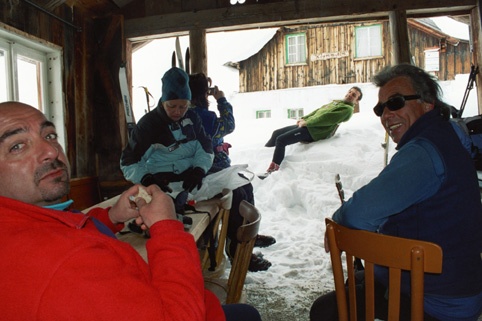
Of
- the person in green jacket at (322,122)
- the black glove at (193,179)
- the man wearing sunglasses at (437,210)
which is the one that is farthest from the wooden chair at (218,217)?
the person in green jacket at (322,122)

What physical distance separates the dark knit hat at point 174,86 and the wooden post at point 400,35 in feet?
9.14

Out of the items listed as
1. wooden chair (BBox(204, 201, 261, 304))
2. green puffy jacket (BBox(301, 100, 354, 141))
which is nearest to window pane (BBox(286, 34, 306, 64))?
green puffy jacket (BBox(301, 100, 354, 141))

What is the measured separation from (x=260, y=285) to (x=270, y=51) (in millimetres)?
13514

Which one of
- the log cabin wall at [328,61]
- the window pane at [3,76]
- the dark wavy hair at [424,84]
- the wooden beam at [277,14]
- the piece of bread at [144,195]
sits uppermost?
the log cabin wall at [328,61]

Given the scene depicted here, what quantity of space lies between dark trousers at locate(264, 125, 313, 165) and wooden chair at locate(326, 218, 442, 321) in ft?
16.7

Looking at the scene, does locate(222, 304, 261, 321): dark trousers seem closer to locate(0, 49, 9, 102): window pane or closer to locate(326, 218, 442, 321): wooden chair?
locate(326, 218, 442, 321): wooden chair

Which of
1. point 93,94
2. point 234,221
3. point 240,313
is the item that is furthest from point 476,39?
point 93,94

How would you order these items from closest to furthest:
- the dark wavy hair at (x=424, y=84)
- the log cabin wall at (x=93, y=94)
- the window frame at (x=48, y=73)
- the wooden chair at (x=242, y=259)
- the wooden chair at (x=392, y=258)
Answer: the wooden chair at (x=392, y=258) < the wooden chair at (x=242, y=259) < the dark wavy hair at (x=424, y=84) < the window frame at (x=48, y=73) < the log cabin wall at (x=93, y=94)

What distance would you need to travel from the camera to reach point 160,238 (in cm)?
94

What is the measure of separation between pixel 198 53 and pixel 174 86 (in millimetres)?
1777

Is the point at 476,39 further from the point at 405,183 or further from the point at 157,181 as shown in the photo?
the point at 157,181

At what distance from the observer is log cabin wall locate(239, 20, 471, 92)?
14.2m

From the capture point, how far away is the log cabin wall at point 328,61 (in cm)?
1423

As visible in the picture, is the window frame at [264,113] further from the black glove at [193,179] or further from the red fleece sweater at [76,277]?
the red fleece sweater at [76,277]
